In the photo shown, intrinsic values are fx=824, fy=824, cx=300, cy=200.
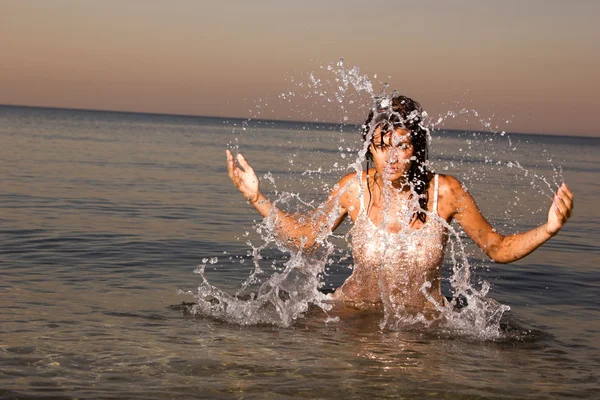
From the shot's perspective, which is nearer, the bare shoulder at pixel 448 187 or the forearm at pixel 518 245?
the forearm at pixel 518 245

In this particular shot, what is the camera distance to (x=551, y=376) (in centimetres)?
554

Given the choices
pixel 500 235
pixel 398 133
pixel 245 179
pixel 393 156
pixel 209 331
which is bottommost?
pixel 209 331

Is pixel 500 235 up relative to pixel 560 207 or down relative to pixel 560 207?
down

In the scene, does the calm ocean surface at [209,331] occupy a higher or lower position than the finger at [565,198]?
lower

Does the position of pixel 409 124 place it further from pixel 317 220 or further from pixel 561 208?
pixel 561 208

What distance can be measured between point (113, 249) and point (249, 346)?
458cm

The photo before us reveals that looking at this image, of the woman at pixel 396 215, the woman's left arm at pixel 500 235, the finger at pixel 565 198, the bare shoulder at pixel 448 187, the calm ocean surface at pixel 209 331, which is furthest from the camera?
the bare shoulder at pixel 448 187

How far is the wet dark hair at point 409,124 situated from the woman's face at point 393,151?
0.09ft

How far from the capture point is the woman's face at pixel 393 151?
19.9 ft

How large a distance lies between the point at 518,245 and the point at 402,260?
1.06m

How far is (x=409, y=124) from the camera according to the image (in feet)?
20.0

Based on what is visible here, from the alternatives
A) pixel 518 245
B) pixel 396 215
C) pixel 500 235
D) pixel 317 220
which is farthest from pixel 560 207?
pixel 317 220

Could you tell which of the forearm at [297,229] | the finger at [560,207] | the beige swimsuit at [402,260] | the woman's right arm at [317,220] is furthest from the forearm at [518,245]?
the forearm at [297,229]

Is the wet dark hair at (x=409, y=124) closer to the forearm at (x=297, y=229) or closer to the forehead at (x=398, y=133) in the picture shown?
the forehead at (x=398, y=133)
